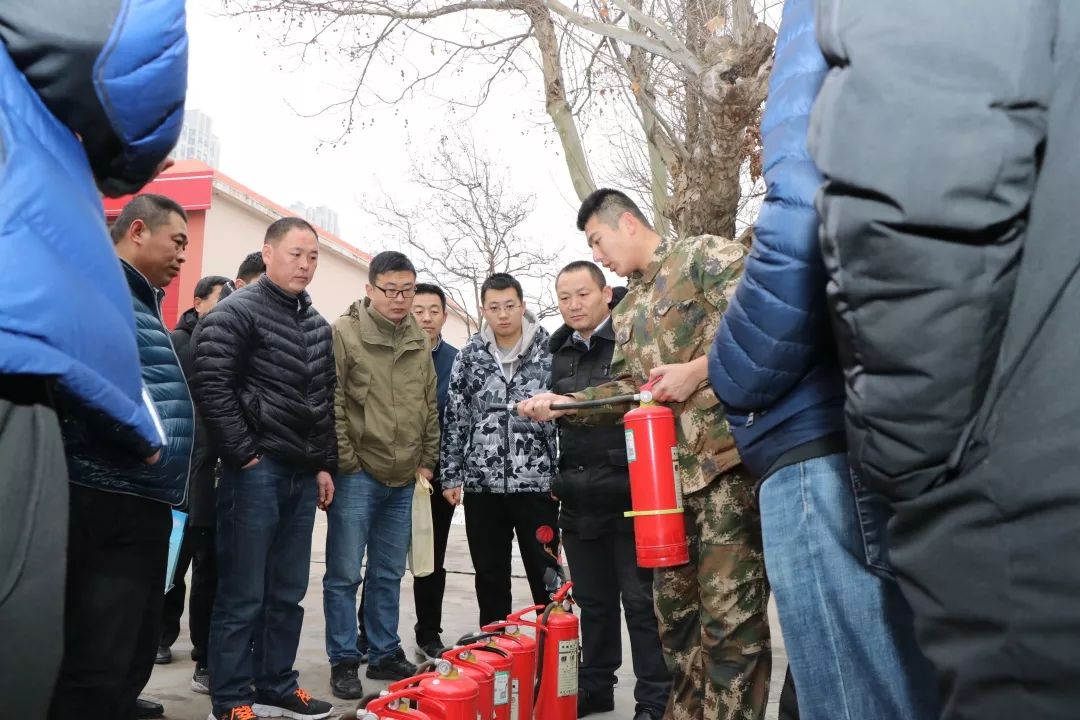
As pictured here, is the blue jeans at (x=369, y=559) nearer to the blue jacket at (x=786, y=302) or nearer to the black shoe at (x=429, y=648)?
the black shoe at (x=429, y=648)

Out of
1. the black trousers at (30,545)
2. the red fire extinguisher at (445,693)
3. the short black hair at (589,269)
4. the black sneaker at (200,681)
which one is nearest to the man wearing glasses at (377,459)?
the black sneaker at (200,681)

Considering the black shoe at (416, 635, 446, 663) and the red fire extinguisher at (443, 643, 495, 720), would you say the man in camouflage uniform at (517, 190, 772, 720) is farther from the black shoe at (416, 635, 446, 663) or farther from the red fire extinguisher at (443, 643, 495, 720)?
the black shoe at (416, 635, 446, 663)

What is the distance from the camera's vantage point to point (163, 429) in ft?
7.91

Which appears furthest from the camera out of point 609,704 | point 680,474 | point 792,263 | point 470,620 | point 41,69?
point 470,620

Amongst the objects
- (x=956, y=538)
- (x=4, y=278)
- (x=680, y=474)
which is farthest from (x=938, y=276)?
(x=680, y=474)

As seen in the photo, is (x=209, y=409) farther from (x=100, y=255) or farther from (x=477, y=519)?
(x=100, y=255)

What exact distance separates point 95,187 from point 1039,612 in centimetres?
157

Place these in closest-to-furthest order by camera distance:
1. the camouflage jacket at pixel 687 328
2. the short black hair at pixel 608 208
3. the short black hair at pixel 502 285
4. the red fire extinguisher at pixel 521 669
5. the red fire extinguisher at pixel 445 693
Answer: the red fire extinguisher at pixel 445 693
the camouflage jacket at pixel 687 328
the red fire extinguisher at pixel 521 669
the short black hair at pixel 608 208
the short black hair at pixel 502 285

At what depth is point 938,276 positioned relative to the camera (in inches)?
42.6

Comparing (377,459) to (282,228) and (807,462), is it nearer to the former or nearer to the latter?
(282,228)

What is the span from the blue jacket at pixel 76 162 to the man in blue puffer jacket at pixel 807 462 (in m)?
1.14

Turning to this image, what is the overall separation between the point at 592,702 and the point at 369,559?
1576 millimetres

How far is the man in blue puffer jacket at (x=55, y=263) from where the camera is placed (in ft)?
3.81

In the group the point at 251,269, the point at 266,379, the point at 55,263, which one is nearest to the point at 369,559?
the point at 266,379
